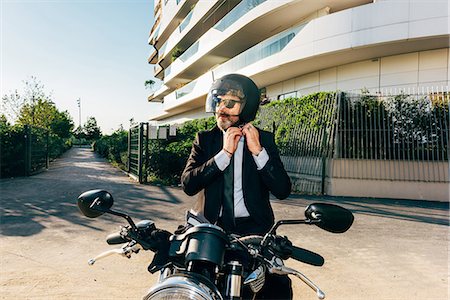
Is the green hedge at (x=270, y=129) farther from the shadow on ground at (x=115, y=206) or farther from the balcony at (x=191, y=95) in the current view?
the balcony at (x=191, y=95)

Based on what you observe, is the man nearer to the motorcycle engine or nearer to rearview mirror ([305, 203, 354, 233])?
rearview mirror ([305, 203, 354, 233])

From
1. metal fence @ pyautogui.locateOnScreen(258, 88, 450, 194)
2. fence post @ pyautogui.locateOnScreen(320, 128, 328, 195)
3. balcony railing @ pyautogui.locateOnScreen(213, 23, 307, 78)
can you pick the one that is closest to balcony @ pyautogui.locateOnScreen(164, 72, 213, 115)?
balcony railing @ pyautogui.locateOnScreen(213, 23, 307, 78)

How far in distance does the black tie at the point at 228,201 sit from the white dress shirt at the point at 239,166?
0.15 feet

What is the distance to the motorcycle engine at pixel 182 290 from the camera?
864mm

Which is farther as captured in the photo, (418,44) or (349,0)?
(349,0)

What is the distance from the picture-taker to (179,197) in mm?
8391

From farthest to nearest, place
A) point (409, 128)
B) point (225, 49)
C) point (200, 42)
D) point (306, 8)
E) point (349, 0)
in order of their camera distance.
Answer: point (200, 42)
point (225, 49)
point (306, 8)
point (349, 0)
point (409, 128)

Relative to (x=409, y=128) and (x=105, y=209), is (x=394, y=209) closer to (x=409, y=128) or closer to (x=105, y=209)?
(x=409, y=128)

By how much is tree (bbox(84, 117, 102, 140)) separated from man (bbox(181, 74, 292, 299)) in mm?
80089

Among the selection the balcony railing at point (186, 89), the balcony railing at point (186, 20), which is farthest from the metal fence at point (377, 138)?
the balcony railing at point (186, 20)

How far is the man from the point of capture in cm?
161

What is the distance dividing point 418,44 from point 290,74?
253 inches

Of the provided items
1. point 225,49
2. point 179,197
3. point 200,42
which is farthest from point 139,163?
point 200,42

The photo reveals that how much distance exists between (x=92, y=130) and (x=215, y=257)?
82.5m
